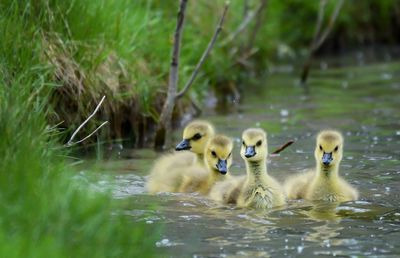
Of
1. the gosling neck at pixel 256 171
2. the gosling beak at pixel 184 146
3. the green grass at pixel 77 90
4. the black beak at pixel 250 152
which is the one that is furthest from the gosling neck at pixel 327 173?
the green grass at pixel 77 90

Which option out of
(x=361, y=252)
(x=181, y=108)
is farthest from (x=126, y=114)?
(x=361, y=252)

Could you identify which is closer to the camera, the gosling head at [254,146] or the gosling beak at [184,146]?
the gosling head at [254,146]

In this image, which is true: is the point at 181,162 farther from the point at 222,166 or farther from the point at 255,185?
the point at 255,185

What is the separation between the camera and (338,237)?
6.24 meters

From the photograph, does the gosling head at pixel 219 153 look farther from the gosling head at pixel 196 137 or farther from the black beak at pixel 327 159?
the black beak at pixel 327 159

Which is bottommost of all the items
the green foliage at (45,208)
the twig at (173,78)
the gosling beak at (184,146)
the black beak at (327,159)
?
the green foliage at (45,208)

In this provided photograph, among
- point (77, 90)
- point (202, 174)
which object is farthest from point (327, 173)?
point (77, 90)

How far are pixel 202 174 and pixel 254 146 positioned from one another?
844mm

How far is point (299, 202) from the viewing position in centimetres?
767

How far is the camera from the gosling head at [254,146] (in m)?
7.51

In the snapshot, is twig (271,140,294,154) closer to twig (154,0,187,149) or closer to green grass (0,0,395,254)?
twig (154,0,187,149)

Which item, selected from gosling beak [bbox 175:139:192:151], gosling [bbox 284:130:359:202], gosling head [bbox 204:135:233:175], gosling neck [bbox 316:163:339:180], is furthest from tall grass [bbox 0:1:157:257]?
gosling beak [bbox 175:139:192:151]

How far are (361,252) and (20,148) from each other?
2158mm

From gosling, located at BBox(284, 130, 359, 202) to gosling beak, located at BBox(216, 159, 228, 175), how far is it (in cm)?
58
